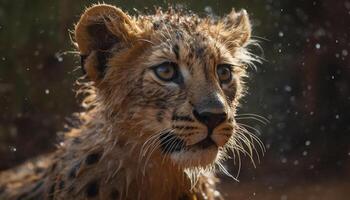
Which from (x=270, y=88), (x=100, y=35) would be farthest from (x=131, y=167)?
(x=270, y=88)

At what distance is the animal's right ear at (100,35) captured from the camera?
584cm

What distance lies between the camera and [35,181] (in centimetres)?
649

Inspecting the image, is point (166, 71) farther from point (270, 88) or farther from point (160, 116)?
point (270, 88)

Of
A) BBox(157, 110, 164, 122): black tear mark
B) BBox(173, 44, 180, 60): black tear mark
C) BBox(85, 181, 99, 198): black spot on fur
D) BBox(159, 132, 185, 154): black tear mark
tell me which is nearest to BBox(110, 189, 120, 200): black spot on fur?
BBox(85, 181, 99, 198): black spot on fur

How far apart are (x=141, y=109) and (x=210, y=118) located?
0.68 metres

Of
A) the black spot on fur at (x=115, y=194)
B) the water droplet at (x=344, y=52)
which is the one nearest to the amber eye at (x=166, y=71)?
the black spot on fur at (x=115, y=194)

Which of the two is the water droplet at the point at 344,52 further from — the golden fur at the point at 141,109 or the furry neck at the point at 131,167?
the furry neck at the point at 131,167

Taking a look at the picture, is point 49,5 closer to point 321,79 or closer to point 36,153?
point 36,153

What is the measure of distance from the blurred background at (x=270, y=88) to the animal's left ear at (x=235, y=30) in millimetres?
3950

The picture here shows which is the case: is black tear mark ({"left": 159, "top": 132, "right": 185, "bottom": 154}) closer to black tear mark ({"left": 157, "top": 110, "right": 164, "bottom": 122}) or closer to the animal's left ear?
black tear mark ({"left": 157, "top": 110, "right": 164, "bottom": 122})

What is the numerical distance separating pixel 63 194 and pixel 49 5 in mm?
5611

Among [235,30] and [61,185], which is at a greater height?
[235,30]

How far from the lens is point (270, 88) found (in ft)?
38.5

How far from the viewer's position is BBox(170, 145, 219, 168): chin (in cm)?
535
